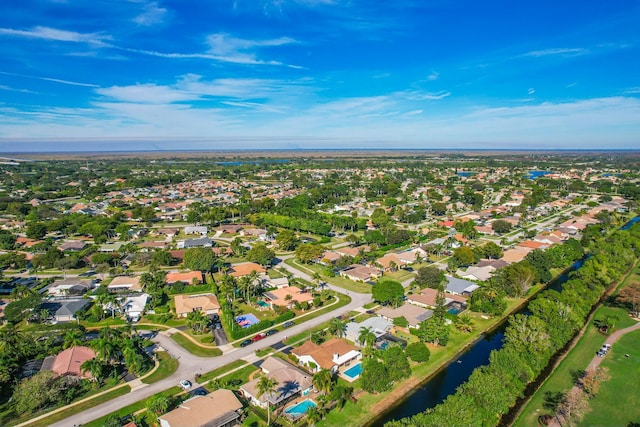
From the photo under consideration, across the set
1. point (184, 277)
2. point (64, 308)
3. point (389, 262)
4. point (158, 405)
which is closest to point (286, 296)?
point (184, 277)

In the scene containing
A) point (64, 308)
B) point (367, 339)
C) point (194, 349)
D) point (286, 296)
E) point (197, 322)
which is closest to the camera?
point (367, 339)

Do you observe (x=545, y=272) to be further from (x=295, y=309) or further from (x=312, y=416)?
(x=312, y=416)

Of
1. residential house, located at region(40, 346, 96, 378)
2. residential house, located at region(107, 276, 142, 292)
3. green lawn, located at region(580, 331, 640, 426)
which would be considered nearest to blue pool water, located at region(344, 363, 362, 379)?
green lawn, located at region(580, 331, 640, 426)

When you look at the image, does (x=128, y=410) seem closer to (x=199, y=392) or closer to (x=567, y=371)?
(x=199, y=392)

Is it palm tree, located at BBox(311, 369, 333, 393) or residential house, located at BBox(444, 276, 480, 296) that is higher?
palm tree, located at BBox(311, 369, 333, 393)

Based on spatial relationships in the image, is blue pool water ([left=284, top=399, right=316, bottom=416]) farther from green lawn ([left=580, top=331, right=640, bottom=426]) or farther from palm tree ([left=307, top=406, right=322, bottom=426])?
green lawn ([left=580, top=331, right=640, bottom=426])

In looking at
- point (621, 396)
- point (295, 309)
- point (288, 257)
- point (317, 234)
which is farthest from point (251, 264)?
point (621, 396)
